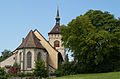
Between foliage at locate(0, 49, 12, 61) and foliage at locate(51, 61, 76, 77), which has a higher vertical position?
foliage at locate(0, 49, 12, 61)

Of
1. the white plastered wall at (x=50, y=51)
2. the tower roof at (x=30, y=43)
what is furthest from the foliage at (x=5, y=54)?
the tower roof at (x=30, y=43)

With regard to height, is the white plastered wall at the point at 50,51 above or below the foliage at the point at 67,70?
above

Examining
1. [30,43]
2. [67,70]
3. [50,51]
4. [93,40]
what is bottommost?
[67,70]

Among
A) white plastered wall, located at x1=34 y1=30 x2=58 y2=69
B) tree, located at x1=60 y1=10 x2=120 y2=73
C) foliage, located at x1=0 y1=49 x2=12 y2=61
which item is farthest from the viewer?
foliage, located at x1=0 y1=49 x2=12 y2=61

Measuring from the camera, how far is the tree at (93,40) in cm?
3144

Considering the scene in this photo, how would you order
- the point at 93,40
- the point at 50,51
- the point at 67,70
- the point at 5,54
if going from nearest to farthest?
the point at 93,40 → the point at 67,70 → the point at 50,51 → the point at 5,54

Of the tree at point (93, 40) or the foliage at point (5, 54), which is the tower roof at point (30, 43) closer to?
the tree at point (93, 40)

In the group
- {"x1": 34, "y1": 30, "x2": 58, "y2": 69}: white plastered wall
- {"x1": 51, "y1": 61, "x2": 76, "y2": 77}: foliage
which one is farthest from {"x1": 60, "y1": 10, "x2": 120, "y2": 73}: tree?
{"x1": 34, "y1": 30, "x2": 58, "y2": 69}: white plastered wall

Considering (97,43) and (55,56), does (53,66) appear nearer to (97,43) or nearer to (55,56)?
(55,56)

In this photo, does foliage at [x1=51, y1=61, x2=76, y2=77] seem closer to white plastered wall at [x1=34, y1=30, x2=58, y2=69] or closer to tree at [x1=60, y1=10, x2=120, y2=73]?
tree at [x1=60, y1=10, x2=120, y2=73]

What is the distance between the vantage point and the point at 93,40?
3103cm

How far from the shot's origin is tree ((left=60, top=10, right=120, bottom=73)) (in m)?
31.4

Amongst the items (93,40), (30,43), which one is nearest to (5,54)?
(30,43)

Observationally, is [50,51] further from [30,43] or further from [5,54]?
[5,54]
